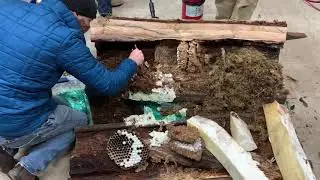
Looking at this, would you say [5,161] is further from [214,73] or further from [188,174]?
[214,73]

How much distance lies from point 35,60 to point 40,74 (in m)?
0.11

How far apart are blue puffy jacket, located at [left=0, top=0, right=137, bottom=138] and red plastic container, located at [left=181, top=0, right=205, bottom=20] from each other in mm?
1358

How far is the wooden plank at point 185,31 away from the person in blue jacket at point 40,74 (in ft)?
0.92

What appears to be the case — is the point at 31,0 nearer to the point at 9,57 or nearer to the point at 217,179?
the point at 9,57

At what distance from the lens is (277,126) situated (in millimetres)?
2707

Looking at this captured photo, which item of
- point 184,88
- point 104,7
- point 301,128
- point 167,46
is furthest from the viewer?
point 104,7

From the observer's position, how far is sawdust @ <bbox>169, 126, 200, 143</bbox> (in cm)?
257

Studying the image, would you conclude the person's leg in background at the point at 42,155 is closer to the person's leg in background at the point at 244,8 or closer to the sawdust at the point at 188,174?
the sawdust at the point at 188,174

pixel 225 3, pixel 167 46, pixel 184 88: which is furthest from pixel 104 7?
pixel 184 88

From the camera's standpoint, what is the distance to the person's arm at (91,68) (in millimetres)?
2547

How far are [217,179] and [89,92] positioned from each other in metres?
1.03

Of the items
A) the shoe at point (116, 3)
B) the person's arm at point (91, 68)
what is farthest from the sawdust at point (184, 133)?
the shoe at point (116, 3)

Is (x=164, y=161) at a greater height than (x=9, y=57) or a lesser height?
lesser

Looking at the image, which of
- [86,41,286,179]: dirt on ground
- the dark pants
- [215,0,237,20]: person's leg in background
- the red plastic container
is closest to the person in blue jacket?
[86,41,286,179]: dirt on ground
